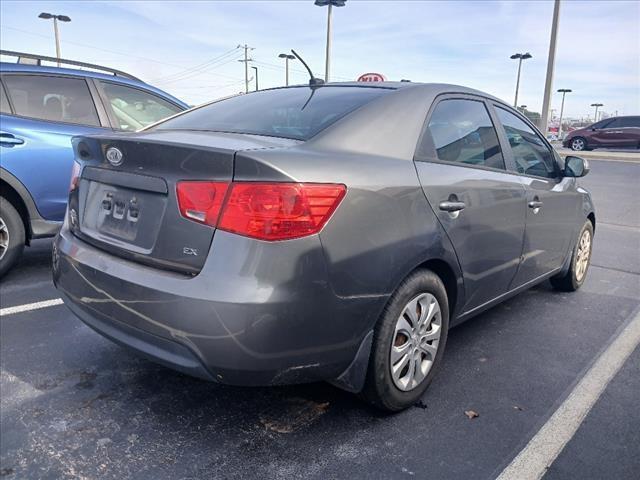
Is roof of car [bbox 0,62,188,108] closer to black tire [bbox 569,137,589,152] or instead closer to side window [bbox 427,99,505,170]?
side window [bbox 427,99,505,170]

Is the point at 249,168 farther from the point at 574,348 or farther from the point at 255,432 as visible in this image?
the point at 574,348

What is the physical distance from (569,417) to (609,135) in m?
24.6

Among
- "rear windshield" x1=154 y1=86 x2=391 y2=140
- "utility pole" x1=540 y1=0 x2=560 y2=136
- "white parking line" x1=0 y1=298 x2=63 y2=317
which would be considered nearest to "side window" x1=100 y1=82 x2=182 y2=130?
"white parking line" x1=0 y1=298 x2=63 y2=317

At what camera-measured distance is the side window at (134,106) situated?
5.12 m

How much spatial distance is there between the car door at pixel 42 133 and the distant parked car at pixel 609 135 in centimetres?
2406

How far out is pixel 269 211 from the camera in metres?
1.98

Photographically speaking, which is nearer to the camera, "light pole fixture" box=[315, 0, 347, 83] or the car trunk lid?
the car trunk lid

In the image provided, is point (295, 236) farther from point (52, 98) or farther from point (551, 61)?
point (551, 61)

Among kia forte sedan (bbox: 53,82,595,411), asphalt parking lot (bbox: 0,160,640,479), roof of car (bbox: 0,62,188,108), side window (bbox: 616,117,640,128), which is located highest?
side window (bbox: 616,117,640,128)

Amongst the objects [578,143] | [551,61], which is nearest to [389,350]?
[551,61]

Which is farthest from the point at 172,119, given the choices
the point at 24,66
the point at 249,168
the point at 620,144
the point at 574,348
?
the point at 620,144

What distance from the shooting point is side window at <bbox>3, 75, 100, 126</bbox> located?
178 inches

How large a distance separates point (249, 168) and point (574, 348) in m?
2.63

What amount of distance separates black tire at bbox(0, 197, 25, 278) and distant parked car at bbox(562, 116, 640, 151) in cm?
2481
